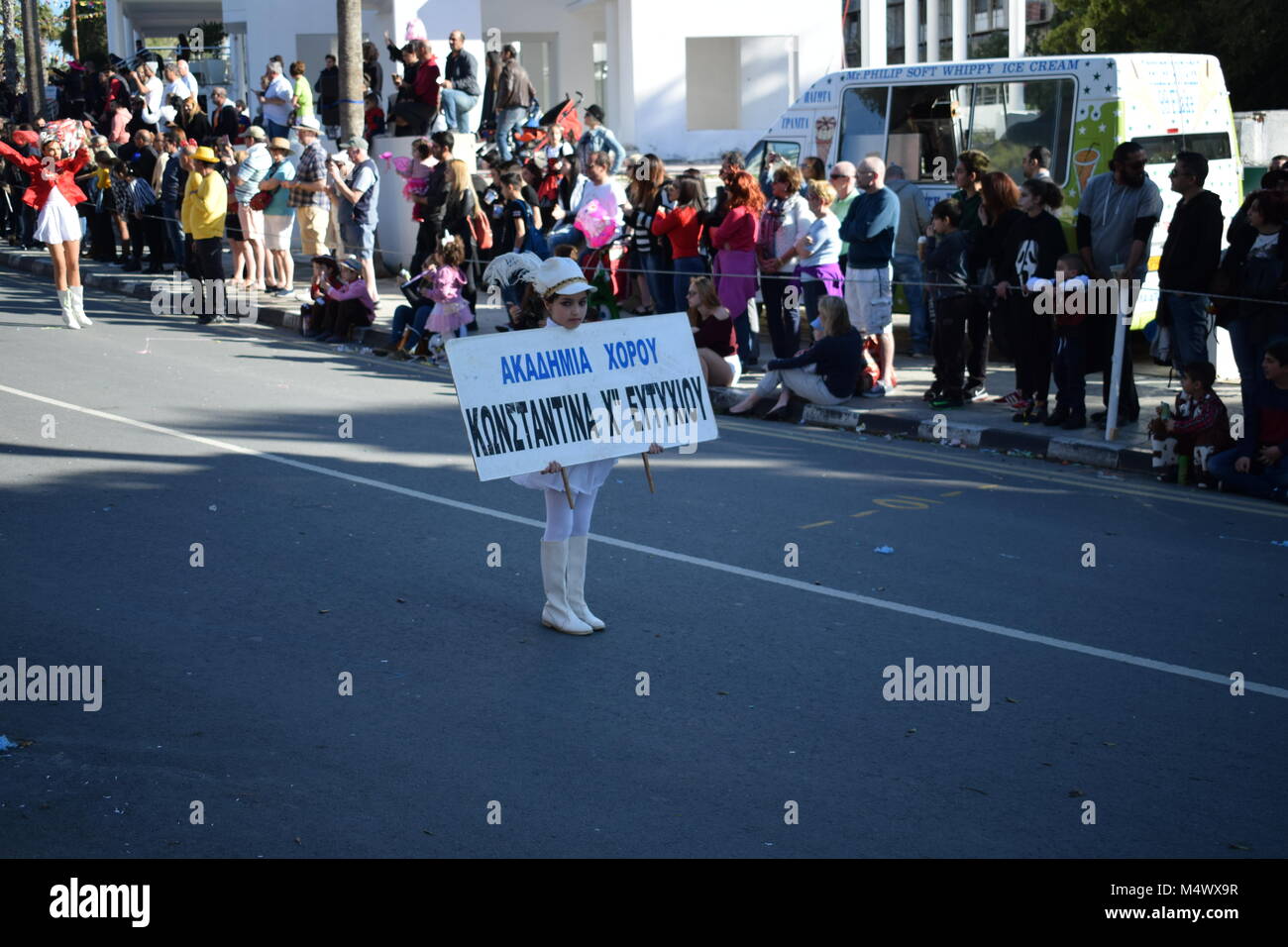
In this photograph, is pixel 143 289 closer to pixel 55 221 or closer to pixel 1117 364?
pixel 55 221

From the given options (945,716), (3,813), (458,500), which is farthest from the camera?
(458,500)

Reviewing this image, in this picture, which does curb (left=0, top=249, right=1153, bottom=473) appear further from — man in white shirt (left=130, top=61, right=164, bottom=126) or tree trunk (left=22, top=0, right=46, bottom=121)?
tree trunk (left=22, top=0, right=46, bottom=121)

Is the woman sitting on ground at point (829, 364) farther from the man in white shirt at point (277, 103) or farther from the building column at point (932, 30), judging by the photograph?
the building column at point (932, 30)

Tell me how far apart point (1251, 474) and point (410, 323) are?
8.99 m

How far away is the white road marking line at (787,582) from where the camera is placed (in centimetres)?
638

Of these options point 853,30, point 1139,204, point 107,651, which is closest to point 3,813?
point 107,651

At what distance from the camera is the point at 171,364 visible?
1437cm

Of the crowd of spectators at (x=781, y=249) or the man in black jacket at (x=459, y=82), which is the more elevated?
the man in black jacket at (x=459, y=82)

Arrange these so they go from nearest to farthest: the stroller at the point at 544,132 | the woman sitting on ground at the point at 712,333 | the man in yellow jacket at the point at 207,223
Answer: the woman sitting on ground at the point at 712,333 → the man in yellow jacket at the point at 207,223 → the stroller at the point at 544,132

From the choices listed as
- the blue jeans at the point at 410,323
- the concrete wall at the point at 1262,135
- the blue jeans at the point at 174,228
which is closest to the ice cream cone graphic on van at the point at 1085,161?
the blue jeans at the point at 410,323

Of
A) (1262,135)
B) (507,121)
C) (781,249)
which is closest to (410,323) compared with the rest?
(781,249)

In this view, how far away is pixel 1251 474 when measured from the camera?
959 cm

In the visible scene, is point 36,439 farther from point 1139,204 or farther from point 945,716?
point 1139,204
